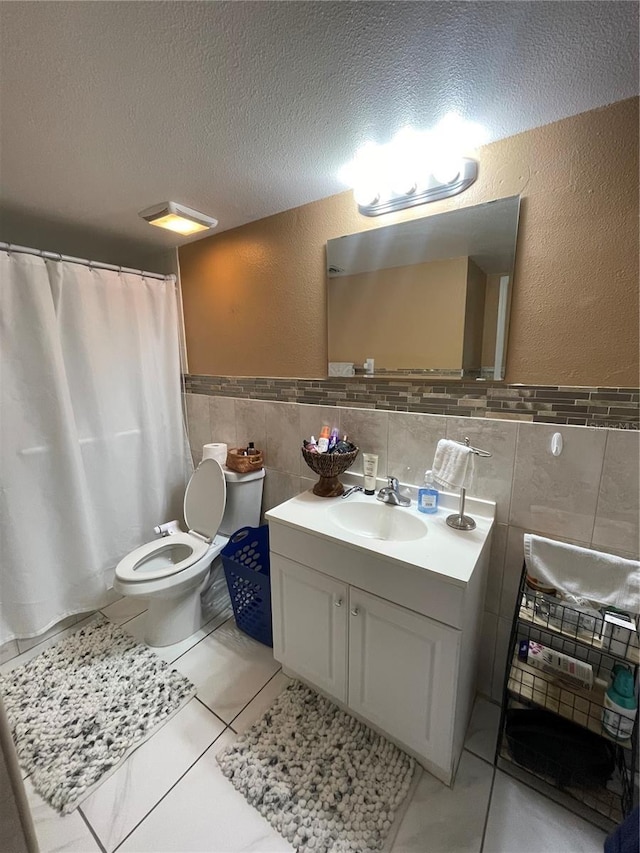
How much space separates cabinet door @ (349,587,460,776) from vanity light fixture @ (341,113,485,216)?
1447mm

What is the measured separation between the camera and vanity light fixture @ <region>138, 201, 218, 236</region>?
1538mm

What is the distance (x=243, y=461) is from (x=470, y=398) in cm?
114

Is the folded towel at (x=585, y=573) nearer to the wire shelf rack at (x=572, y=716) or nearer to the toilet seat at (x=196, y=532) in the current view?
the wire shelf rack at (x=572, y=716)

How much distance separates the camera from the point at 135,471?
2.07 meters

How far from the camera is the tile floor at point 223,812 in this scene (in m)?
1.01

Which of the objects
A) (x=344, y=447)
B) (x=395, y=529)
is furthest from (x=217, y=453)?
(x=395, y=529)

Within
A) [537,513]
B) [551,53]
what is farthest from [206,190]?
[537,513]

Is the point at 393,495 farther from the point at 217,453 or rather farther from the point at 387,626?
the point at 217,453

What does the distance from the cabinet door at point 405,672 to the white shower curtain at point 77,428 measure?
1.51 metres

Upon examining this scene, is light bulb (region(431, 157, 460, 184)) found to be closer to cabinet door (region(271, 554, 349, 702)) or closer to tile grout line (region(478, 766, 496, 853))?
cabinet door (region(271, 554, 349, 702))

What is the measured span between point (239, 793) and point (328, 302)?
6.03ft

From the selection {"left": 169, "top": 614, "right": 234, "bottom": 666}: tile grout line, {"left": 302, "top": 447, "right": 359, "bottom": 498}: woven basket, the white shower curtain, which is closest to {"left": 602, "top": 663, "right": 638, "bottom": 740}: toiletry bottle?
{"left": 302, "top": 447, "right": 359, "bottom": 498}: woven basket

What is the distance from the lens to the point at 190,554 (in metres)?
1.83

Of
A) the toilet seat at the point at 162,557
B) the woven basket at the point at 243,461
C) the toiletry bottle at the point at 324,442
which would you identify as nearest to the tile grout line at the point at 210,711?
the toilet seat at the point at 162,557
